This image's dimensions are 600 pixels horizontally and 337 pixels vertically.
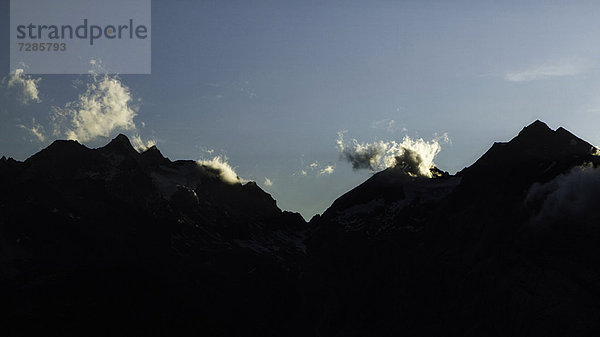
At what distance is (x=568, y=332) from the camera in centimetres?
19800

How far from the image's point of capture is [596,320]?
19238cm

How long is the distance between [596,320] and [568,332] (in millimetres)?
10185
